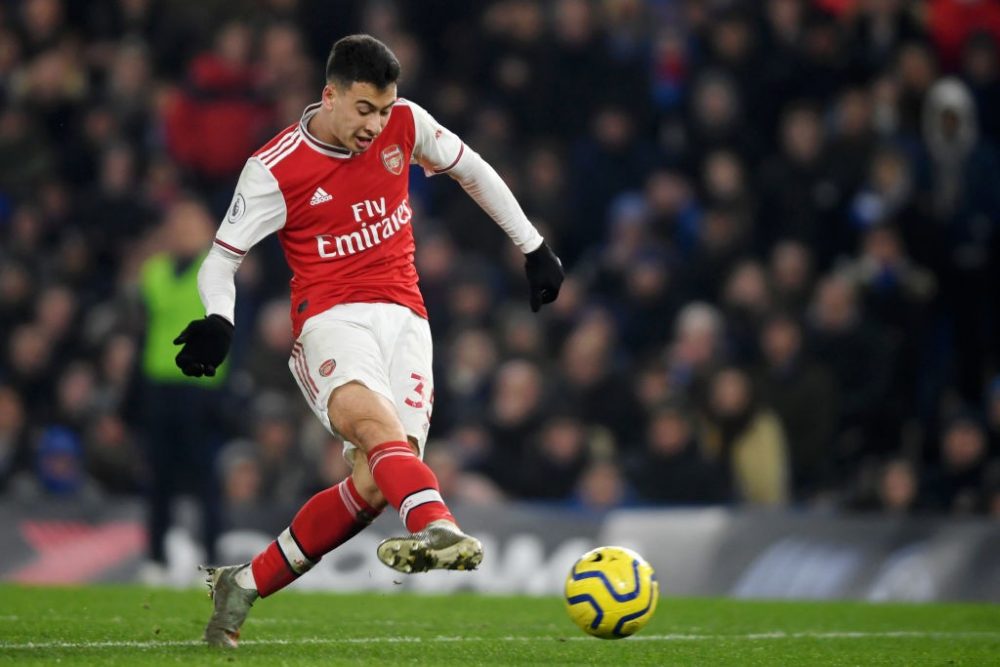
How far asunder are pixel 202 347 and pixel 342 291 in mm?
648

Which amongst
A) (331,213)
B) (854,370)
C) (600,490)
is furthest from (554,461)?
(331,213)

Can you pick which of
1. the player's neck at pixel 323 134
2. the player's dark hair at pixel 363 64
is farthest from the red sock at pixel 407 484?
the player's dark hair at pixel 363 64

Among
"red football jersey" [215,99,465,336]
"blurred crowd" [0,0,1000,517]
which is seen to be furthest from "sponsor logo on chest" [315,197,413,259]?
"blurred crowd" [0,0,1000,517]

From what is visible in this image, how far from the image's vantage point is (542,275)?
661cm

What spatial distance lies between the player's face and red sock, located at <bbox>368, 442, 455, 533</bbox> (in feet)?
3.69

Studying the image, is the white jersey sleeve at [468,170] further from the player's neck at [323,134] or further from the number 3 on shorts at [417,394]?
the number 3 on shorts at [417,394]

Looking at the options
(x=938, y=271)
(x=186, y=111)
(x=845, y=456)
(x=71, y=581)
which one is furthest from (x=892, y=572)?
(x=186, y=111)

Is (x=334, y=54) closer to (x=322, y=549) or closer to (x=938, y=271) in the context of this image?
(x=322, y=549)

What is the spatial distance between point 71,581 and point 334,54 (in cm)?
604

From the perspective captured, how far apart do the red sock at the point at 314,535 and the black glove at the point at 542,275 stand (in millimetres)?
1047

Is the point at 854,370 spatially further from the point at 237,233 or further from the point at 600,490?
the point at 237,233

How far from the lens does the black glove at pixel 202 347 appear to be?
5836 millimetres

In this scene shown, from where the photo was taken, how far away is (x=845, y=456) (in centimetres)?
1231

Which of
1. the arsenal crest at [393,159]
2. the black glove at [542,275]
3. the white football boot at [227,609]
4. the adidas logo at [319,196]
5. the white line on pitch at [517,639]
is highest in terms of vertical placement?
the arsenal crest at [393,159]
